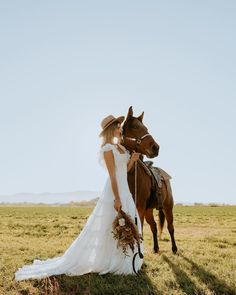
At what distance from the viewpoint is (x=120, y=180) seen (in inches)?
307

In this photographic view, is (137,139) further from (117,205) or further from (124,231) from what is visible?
(124,231)

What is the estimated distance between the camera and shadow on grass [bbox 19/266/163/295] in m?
6.80

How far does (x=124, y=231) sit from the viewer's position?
7.18 meters

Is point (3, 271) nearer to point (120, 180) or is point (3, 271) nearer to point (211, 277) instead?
point (120, 180)

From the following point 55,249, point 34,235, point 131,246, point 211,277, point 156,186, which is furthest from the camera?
point 34,235

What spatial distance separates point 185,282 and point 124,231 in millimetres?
1478

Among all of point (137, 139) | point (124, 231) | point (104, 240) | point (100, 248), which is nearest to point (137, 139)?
point (137, 139)

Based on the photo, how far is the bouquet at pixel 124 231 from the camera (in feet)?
23.6

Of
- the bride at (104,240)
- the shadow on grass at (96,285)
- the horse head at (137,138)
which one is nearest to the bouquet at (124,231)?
the bride at (104,240)

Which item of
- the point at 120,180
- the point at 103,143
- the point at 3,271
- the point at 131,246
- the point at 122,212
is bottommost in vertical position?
the point at 3,271

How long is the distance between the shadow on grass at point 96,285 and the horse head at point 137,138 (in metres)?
2.40

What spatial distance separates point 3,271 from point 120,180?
3.04 metres

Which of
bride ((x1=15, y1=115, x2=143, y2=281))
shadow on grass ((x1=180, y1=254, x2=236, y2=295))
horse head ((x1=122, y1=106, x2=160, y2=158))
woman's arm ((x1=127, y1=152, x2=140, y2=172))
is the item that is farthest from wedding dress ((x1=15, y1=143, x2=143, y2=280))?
shadow on grass ((x1=180, y1=254, x2=236, y2=295))

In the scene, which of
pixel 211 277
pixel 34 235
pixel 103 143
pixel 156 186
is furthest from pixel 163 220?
pixel 34 235
